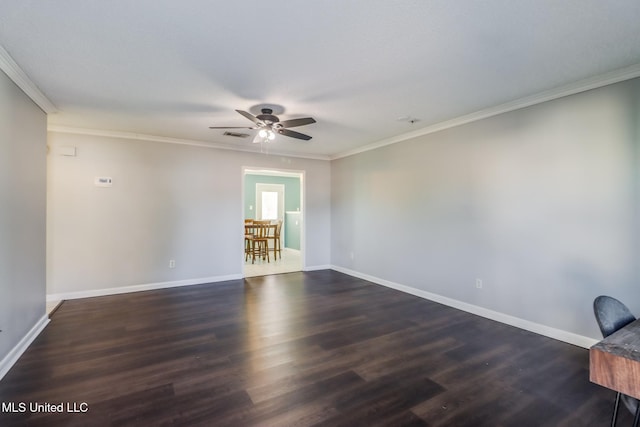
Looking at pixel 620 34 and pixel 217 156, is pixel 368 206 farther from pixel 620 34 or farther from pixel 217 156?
pixel 620 34

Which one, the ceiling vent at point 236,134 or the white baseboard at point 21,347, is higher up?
the ceiling vent at point 236,134

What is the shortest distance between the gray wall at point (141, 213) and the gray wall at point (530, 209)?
2831 mm

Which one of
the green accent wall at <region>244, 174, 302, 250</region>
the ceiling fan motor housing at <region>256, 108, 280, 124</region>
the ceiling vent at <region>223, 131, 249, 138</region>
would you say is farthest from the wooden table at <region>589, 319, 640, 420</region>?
the green accent wall at <region>244, 174, 302, 250</region>

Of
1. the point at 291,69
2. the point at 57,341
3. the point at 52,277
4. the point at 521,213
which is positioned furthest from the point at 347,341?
the point at 52,277

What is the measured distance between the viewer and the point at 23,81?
2.49 metres

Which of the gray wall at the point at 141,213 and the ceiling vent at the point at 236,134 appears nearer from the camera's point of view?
the gray wall at the point at 141,213

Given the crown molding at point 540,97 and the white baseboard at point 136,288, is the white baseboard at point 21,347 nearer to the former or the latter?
the white baseboard at point 136,288

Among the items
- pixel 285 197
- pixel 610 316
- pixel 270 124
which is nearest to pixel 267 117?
pixel 270 124

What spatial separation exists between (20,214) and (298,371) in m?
2.75

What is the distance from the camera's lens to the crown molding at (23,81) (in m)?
2.18

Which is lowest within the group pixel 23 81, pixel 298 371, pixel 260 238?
pixel 298 371

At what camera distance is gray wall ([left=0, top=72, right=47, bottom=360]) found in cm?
225

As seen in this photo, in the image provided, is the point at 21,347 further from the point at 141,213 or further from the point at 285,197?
the point at 285,197

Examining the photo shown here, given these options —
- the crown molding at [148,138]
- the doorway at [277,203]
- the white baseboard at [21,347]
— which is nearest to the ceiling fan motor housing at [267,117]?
the crown molding at [148,138]
